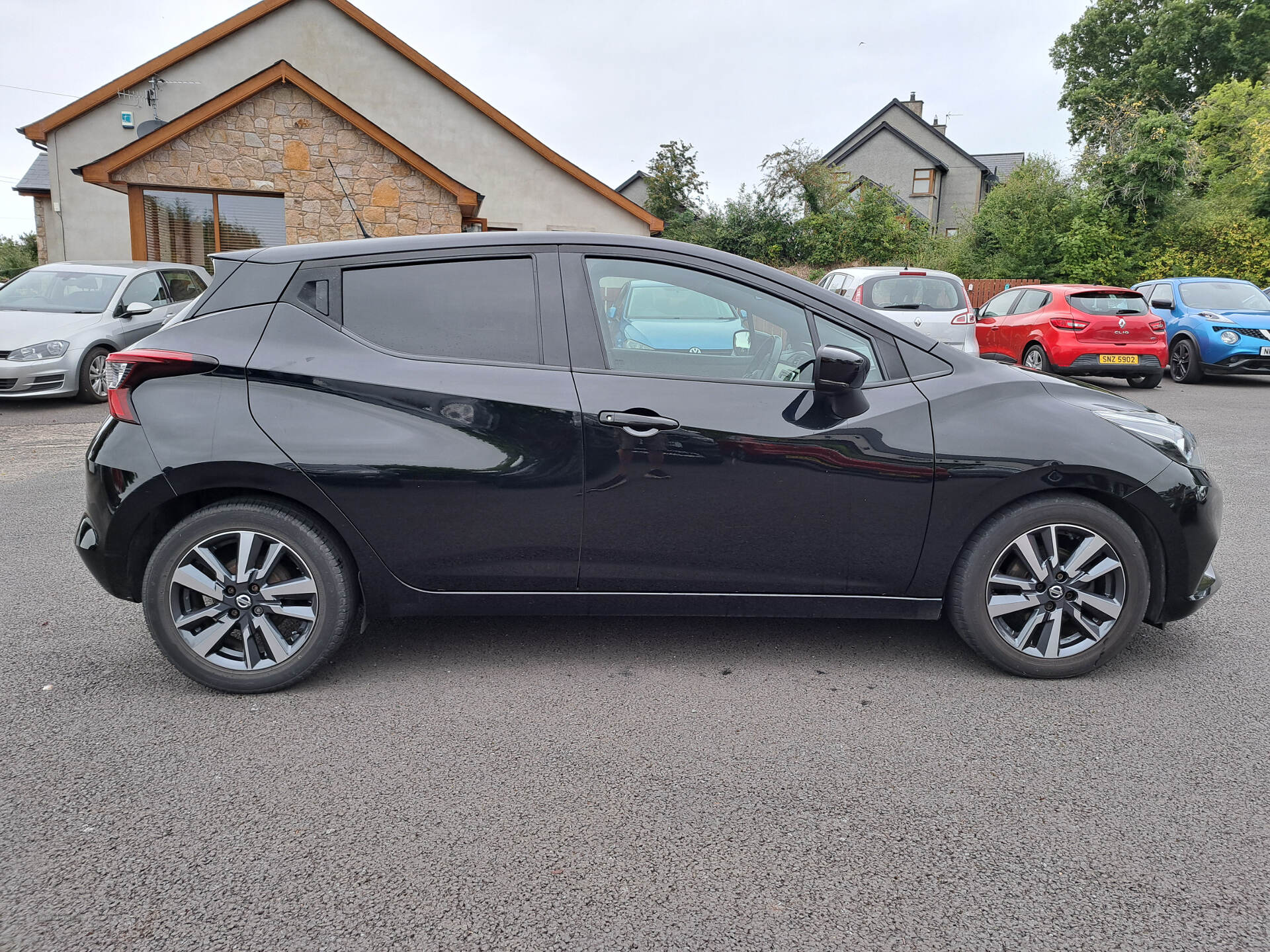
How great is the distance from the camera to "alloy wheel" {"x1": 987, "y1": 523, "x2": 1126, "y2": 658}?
3.41 m

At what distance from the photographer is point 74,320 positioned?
10.7m

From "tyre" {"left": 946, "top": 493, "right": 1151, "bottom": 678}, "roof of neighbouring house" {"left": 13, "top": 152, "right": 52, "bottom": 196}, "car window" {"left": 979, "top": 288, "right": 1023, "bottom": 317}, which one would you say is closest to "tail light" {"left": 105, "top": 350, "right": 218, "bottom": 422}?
"tyre" {"left": 946, "top": 493, "right": 1151, "bottom": 678}

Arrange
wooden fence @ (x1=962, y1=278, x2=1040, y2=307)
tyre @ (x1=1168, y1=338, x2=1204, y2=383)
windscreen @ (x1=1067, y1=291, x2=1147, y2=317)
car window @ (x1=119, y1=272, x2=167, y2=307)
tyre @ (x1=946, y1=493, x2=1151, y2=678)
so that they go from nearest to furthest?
tyre @ (x1=946, y1=493, x2=1151, y2=678), car window @ (x1=119, y1=272, x2=167, y2=307), windscreen @ (x1=1067, y1=291, x2=1147, y2=317), tyre @ (x1=1168, y1=338, x2=1204, y2=383), wooden fence @ (x1=962, y1=278, x2=1040, y2=307)

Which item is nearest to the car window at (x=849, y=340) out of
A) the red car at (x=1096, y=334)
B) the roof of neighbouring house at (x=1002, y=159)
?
the red car at (x=1096, y=334)

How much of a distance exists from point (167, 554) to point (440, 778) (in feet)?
4.52

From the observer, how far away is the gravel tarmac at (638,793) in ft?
7.11

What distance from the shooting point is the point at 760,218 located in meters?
34.4

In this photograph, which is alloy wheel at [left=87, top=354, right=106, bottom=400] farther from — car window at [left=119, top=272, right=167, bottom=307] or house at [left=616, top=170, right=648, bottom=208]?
house at [left=616, top=170, right=648, bottom=208]

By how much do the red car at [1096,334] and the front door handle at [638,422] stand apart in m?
10.7

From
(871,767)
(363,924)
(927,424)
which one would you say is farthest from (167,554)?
(927,424)

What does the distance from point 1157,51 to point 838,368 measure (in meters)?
54.2

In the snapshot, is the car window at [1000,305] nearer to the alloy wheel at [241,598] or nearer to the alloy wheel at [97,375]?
the alloy wheel at [97,375]

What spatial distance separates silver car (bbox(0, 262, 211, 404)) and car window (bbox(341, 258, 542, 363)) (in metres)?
8.66

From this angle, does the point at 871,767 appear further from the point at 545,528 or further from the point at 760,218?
the point at 760,218
